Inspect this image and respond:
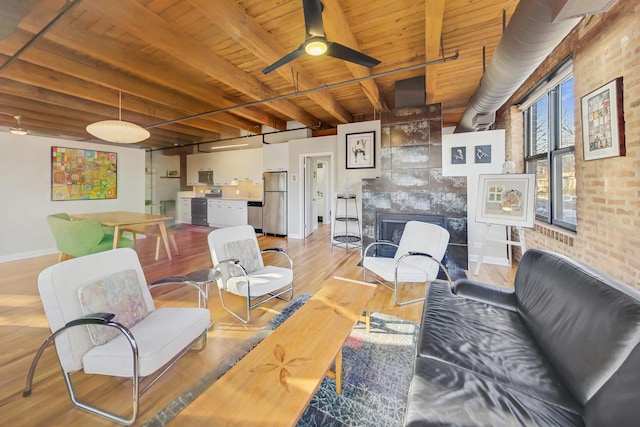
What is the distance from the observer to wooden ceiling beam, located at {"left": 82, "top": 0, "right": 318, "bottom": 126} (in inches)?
91.7

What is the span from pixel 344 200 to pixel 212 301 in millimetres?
3996

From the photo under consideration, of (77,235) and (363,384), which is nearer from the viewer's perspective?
(363,384)

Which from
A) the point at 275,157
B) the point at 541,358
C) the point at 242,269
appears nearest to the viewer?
the point at 541,358

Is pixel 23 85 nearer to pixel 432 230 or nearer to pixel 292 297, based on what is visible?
pixel 292 297

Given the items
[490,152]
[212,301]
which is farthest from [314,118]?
[212,301]

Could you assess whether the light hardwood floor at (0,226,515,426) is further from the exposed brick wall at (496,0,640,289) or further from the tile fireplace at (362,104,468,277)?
the exposed brick wall at (496,0,640,289)

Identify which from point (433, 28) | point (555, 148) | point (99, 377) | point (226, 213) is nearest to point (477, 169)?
point (555, 148)

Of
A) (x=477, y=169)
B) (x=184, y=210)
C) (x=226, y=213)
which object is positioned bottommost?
(x=226, y=213)

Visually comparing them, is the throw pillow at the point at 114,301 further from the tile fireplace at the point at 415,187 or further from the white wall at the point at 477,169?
the white wall at the point at 477,169

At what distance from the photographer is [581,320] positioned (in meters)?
1.27

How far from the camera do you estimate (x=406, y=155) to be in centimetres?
432

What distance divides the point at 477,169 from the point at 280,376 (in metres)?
4.60

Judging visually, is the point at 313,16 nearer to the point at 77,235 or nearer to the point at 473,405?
the point at 473,405

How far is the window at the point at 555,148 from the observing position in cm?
308
